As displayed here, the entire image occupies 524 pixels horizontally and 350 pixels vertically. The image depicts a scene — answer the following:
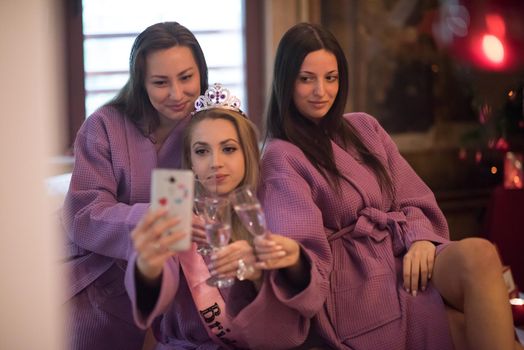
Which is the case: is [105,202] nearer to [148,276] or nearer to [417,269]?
[148,276]

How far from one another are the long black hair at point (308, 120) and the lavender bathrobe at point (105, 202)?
1.01ft

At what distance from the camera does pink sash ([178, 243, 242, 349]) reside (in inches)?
74.5

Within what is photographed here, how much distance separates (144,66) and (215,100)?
254 mm

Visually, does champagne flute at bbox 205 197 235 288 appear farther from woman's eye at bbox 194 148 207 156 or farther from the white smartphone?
woman's eye at bbox 194 148 207 156

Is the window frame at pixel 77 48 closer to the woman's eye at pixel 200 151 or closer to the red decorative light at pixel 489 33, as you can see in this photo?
the red decorative light at pixel 489 33

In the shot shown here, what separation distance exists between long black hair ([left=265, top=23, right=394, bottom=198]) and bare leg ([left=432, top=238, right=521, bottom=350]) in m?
0.36

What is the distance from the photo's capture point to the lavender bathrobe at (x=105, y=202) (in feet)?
6.93

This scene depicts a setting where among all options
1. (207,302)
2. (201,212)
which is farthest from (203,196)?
(207,302)

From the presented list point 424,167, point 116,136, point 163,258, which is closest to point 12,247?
point 163,258

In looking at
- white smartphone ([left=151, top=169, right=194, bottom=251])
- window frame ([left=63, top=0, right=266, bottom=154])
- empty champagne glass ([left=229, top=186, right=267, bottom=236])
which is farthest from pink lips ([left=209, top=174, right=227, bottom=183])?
window frame ([left=63, top=0, right=266, bottom=154])

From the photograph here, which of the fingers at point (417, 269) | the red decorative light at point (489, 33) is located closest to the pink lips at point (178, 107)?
the fingers at point (417, 269)

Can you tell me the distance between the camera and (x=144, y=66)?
2154mm

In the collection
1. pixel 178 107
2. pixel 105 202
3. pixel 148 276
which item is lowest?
pixel 148 276

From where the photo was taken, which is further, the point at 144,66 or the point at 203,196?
the point at 144,66
